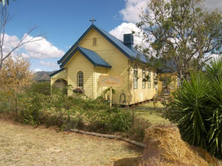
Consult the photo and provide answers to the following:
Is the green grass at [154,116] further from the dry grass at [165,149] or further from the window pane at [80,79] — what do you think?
the window pane at [80,79]

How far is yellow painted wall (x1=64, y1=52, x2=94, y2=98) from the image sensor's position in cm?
1491

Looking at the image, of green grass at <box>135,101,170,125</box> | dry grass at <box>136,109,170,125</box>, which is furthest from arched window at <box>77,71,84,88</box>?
dry grass at <box>136,109,170,125</box>

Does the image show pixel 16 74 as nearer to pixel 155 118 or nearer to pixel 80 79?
pixel 80 79

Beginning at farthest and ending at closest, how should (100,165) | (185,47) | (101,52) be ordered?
1. (101,52)
2. (185,47)
3. (100,165)

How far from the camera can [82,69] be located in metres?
15.3

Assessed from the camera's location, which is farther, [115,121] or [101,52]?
[101,52]

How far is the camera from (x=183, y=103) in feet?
17.8

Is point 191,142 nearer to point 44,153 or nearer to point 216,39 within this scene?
point 44,153

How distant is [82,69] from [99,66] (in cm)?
144

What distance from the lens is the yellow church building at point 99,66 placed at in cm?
1495

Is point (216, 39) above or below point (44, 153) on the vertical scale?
above

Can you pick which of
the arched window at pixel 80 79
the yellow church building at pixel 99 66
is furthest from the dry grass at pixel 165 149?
the arched window at pixel 80 79

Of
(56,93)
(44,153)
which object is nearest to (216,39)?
(56,93)

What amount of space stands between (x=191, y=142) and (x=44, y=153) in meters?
4.08
